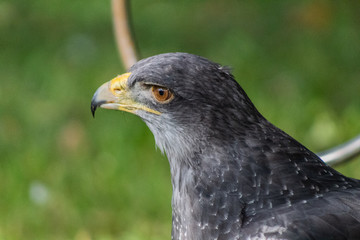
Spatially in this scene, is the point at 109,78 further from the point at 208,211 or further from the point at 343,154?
the point at 208,211

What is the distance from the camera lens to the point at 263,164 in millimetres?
3297

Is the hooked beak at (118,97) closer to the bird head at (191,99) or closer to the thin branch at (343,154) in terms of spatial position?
the bird head at (191,99)

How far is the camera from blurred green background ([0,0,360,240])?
552 centimetres

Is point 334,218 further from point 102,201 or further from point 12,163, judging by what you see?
point 12,163

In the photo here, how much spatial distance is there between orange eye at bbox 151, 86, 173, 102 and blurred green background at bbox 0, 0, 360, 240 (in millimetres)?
1967

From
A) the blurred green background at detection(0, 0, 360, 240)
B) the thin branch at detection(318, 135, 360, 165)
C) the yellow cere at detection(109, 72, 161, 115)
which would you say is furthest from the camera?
the blurred green background at detection(0, 0, 360, 240)

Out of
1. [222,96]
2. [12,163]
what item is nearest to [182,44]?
[12,163]

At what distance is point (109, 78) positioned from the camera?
679 cm

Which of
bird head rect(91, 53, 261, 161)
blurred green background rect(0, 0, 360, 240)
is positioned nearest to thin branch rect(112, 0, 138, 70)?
bird head rect(91, 53, 261, 161)

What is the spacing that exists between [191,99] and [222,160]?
306mm

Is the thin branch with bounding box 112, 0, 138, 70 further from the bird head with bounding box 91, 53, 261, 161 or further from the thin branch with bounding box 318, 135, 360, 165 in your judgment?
the thin branch with bounding box 318, 135, 360, 165

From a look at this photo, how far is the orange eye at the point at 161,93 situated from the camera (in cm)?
338

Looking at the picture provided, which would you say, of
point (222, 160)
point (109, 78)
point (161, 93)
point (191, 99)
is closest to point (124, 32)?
point (161, 93)

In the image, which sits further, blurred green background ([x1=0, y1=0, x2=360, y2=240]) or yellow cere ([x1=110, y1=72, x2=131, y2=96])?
blurred green background ([x1=0, y1=0, x2=360, y2=240])
